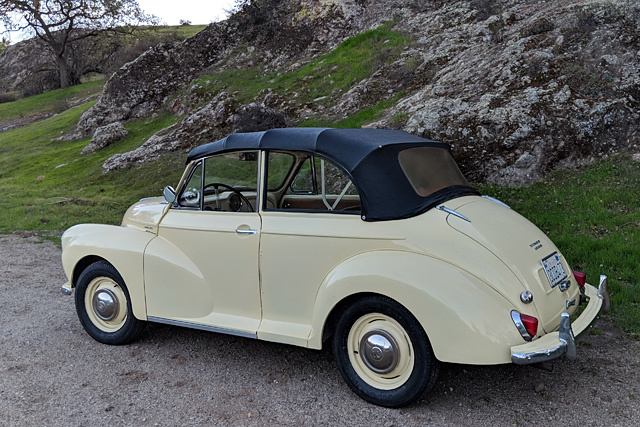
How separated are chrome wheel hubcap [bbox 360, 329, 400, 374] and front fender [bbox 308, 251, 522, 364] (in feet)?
1.00

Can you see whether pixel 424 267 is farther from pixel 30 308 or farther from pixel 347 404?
pixel 30 308

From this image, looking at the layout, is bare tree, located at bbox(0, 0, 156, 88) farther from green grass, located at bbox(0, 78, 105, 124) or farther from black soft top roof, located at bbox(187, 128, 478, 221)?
black soft top roof, located at bbox(187, 128, 478, 221)

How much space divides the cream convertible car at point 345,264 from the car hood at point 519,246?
15 mm

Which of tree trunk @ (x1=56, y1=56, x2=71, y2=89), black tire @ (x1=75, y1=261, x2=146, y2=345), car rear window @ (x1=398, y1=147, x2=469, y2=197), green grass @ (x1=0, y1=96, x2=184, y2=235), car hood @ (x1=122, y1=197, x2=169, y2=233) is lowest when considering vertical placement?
green grass @ (x1=0, y1=96, x2=184, y2=235)

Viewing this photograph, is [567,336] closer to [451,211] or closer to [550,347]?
[550,347]

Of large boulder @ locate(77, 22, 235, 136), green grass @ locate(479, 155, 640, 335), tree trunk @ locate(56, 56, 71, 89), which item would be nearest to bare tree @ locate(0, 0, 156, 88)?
tree trunk @ locate(56, 56, 71, 89)

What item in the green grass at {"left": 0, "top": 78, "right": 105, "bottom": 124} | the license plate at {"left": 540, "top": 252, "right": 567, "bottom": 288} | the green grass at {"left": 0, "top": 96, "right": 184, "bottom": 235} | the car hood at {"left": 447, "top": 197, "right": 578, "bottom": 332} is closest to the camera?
the car hood at {"left": 447, "top": 197, "right": 578, "bottom": 332}

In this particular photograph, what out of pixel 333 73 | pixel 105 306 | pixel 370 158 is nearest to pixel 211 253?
pixel 105 306

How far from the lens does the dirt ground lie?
328 centimetres

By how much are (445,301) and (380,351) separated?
24.3 inches

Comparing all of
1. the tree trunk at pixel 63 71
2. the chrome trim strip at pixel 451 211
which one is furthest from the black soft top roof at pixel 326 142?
the tree trunk at pixel 63 71

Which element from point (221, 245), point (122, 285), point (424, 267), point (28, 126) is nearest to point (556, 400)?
point (424, 267)

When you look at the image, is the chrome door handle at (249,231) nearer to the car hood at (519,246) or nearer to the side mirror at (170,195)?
the side mirror at (170,195)

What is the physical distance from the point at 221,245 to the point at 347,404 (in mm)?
1626
